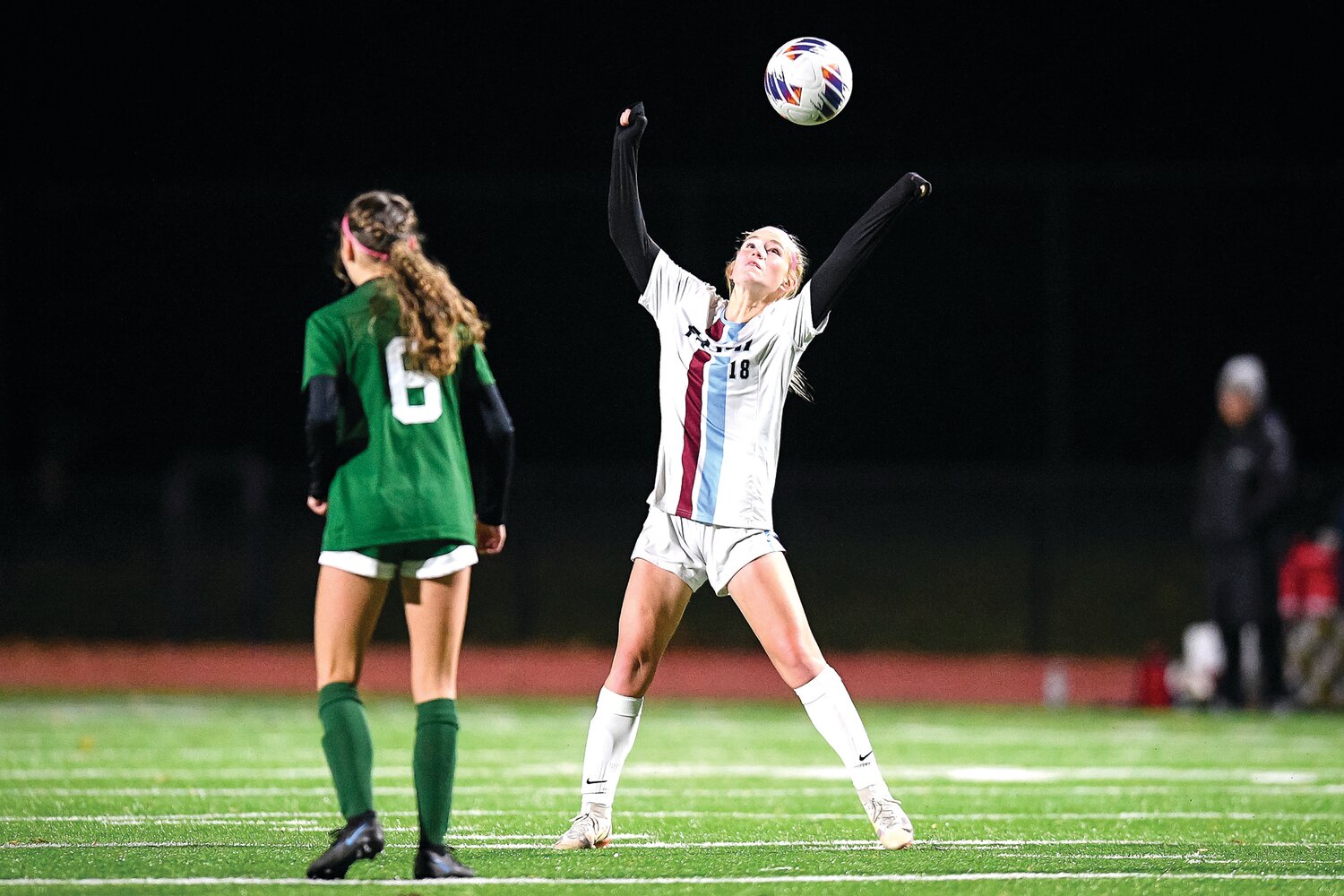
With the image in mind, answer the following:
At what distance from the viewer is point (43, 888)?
514 centimetres

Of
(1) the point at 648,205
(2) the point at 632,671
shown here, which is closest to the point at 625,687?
(2) the point at 632,671

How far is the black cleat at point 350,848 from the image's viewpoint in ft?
16.8

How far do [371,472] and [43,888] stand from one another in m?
1.46

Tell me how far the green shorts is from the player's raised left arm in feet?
5.07

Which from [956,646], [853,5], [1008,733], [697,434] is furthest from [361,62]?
[697,434]

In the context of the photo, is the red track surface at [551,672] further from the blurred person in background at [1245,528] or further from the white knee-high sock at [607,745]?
the white knee-high sock at [607,745]

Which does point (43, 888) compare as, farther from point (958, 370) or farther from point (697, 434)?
point (958, 370)

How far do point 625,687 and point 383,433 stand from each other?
132cm

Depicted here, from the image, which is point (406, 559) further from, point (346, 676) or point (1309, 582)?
point (1309, 582)

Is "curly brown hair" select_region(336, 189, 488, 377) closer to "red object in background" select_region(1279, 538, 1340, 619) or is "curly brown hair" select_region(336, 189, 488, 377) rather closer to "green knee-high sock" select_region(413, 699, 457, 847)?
"green knee-high sock" select_region(413, 699, 457, 847)

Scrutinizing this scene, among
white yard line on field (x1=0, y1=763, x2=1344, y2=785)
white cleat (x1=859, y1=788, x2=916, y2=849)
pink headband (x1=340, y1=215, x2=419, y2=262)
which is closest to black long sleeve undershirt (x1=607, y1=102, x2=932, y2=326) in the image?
pink headband (x1=340, y1=215, x2=419, y2=262)

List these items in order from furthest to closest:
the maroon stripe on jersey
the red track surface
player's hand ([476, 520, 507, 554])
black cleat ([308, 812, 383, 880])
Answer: the red track surface
the maroon stripe on jersey
player's hand ([476, 520, 507, 554])
black cleat ([308, 812, 383, 880])

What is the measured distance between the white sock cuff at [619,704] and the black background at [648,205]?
15.2 meters

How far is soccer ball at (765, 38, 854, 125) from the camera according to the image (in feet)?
22.2
